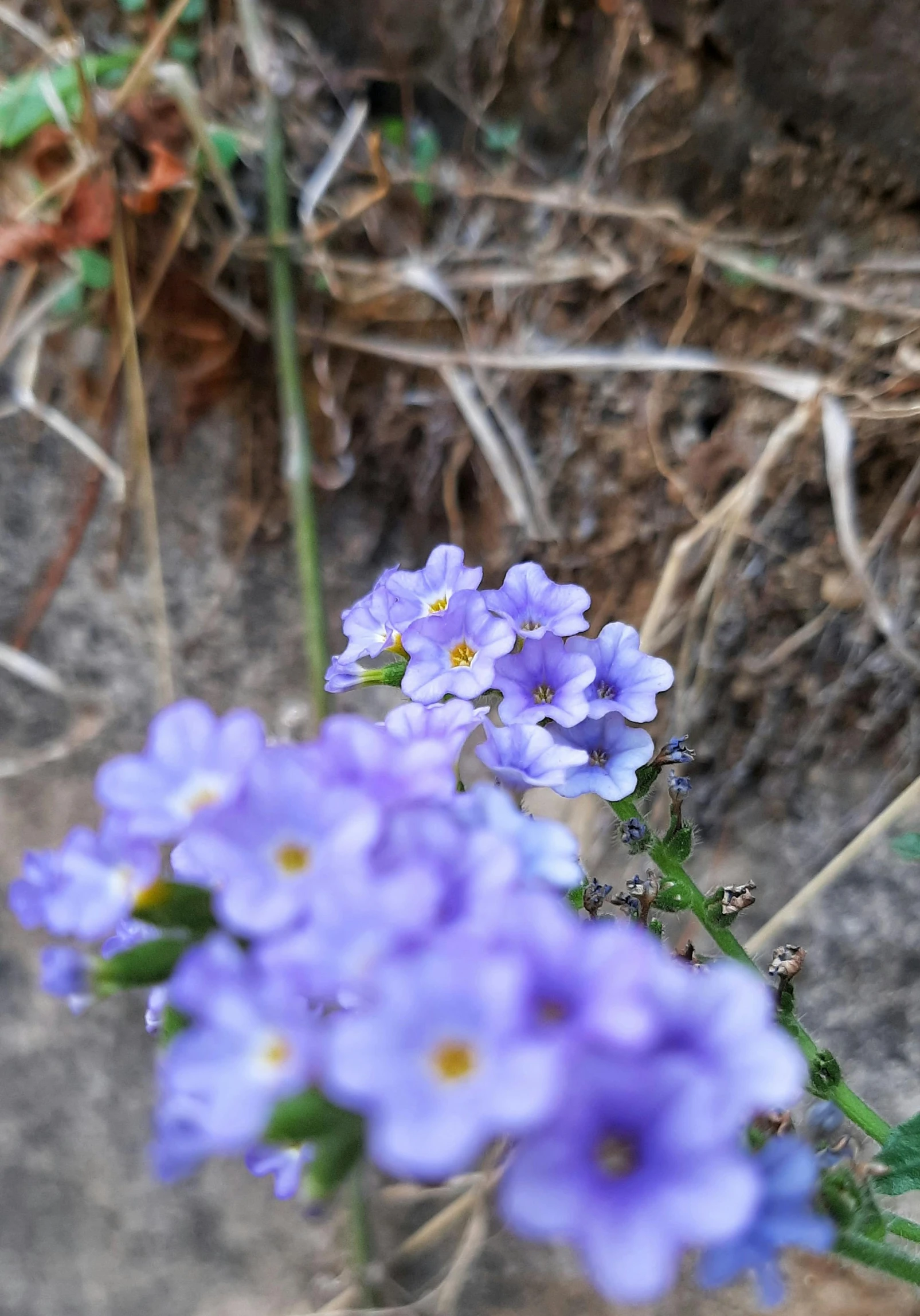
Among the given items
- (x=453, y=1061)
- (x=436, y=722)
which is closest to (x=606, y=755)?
(x=436, y=722)

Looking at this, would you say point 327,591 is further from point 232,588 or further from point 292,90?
point 292,90

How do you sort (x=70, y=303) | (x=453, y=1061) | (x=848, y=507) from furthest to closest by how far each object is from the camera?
1. (x=70, y=303)
2. (x=848, y=507)
3. (x=453, y=1061)

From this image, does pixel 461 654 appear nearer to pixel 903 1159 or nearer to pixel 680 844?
pixel 680 844

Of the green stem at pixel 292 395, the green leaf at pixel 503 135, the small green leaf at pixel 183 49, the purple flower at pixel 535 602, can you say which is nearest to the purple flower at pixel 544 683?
the purple flower at pixel 535 602

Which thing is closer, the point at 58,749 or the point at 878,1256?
the point at 878,1256

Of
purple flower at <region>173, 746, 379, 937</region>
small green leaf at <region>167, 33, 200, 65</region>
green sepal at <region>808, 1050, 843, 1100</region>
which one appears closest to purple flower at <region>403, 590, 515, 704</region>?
purple flower at <region>173, 746, 379, 937</region>

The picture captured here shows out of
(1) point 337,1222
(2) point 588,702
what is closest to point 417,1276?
(1) point 337,1222
